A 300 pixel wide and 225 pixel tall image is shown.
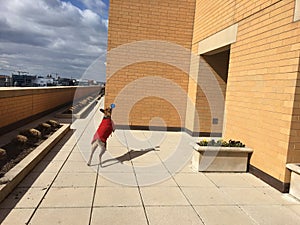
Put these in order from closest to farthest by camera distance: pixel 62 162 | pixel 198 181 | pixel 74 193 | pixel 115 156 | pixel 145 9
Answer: pixel 74 193 < pixel 198 181 < pixel 62 162 < pixel 115 156 < pixel 145 9

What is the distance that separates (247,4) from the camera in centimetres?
514

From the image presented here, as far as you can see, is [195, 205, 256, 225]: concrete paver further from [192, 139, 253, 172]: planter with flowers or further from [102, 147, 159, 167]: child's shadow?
[102, 147, 159, 167]: child's shadow

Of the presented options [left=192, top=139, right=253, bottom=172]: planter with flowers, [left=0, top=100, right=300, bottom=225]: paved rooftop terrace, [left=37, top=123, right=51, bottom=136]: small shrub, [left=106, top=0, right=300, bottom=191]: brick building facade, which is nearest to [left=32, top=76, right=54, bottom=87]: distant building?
[left=106, top=0, right=300, bottom=191]: brick building facade

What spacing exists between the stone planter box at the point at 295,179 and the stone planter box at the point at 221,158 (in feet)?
3.42

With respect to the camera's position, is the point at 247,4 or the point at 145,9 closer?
the point at 247,4

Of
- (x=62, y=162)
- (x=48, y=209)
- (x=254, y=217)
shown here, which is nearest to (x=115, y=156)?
(x=62, y=162)

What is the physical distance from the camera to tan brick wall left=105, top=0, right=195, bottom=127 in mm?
8461

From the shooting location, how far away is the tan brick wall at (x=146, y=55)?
27.8ft

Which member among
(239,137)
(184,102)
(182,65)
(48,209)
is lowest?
(48,209)

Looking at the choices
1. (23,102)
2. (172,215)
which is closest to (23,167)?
(172,215)

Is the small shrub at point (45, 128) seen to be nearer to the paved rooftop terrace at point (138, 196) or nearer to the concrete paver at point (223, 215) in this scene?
the paved rooftop terrace at point (138, 196)

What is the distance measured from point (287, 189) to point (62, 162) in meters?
4.24

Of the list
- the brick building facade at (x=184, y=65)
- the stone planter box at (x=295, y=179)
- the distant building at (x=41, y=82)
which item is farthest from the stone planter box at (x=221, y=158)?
the distant building at (x=41, y=82)

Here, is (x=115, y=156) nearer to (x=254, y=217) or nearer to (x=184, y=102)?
(x=254, y=217)
